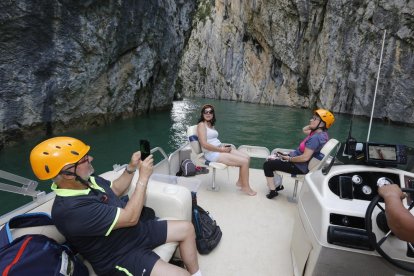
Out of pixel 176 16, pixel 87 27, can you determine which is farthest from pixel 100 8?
pixel 176 16

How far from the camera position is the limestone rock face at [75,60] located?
10.4 m

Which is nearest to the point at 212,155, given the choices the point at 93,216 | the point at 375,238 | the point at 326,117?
the point at 326,117

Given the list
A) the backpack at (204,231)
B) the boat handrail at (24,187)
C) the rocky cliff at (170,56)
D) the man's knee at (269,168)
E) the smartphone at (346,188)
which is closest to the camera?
the smartphone at (346,188)

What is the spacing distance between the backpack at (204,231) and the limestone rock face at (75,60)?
1028cm

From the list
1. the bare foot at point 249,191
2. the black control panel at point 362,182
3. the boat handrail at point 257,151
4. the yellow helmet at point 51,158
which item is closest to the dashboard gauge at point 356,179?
the black control panel at point 362,182

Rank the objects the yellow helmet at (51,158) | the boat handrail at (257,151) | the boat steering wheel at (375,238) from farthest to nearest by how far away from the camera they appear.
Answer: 1. the boat handrail at (257,151)
2. the yellow helmet at (51,158)
3. the boat steering wheel at (375,238)

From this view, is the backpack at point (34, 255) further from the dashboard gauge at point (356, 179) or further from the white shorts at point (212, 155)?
the white shorts at point (212, 155)

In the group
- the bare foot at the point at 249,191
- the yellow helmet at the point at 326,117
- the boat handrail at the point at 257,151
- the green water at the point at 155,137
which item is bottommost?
the green water at the point at 155,137

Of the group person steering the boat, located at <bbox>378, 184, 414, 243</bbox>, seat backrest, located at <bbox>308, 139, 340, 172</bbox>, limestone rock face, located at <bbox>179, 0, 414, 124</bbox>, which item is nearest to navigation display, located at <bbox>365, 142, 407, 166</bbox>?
person steering the boat, located at <bbox>378, 184, 414, 243</bbox>

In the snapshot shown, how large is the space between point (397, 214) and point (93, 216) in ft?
6.47

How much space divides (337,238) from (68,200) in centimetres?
202

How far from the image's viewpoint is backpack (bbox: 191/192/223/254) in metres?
3.20

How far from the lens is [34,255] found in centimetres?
173

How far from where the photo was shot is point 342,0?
27953mm
